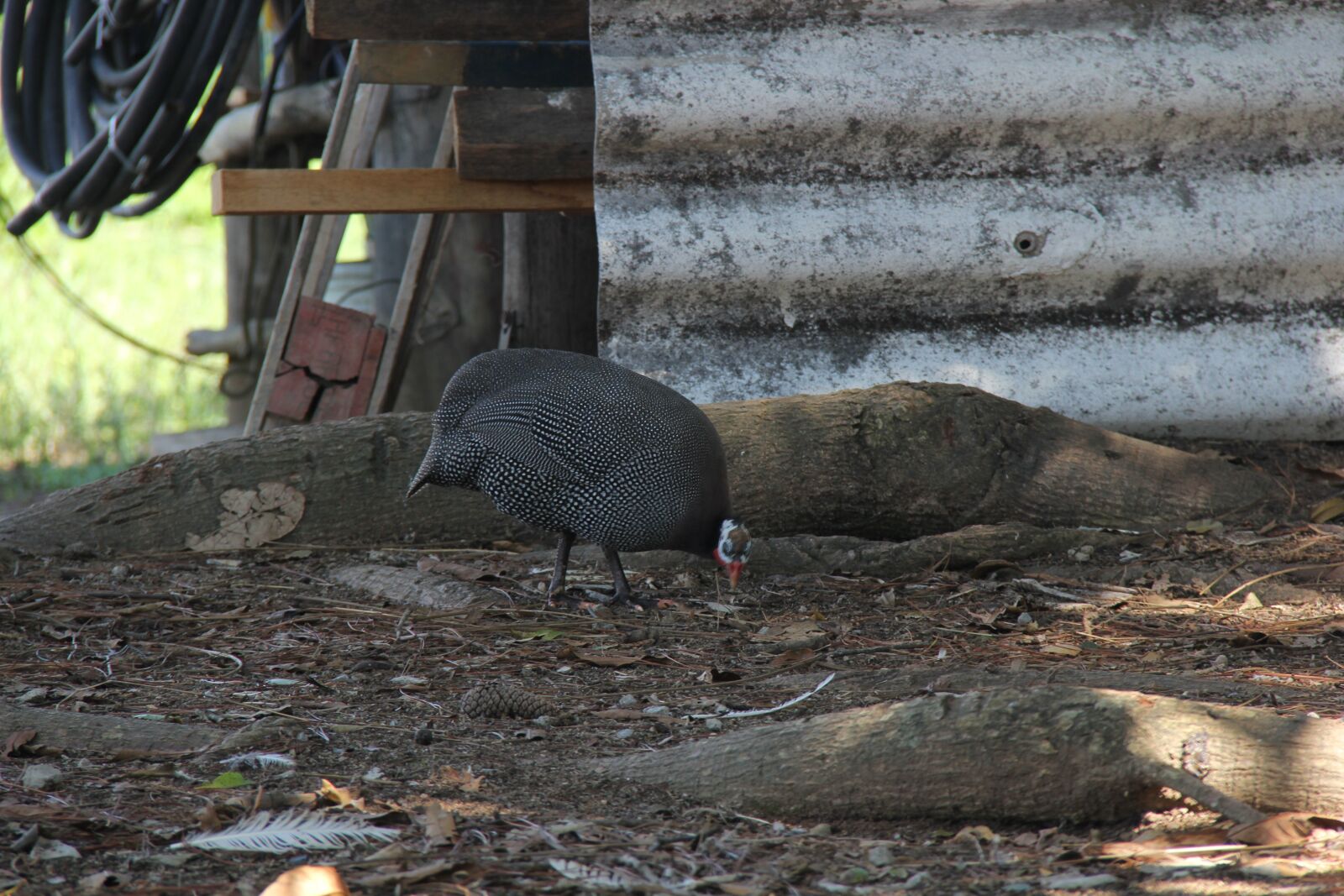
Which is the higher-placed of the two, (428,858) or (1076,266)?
(1076,266)

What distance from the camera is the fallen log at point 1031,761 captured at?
→ 2.24m

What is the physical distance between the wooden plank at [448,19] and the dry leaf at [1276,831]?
383 centimetres

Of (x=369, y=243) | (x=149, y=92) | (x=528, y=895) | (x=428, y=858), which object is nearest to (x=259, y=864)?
(x=428, y=858)

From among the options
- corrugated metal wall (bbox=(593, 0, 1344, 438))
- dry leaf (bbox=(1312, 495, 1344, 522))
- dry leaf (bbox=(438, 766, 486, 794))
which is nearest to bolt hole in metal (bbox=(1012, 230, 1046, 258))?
corrugated metal wall (bbox=(593, 0, 1344, 438))

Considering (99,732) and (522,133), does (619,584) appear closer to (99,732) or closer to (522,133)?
(522,133)

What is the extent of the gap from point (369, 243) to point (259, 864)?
5.37 metres

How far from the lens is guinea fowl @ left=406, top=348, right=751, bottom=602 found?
4090 millimetres

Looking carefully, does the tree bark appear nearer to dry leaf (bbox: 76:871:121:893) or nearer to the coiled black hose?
the coiled black hose

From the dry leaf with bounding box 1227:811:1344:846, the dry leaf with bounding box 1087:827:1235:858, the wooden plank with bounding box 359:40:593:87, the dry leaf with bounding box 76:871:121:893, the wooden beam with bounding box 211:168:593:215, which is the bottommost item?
the dry leaf with bounding box 76:871:121:893

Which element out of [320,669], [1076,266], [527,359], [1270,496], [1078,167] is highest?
[1078,167]

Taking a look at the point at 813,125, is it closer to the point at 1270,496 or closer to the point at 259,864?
the point at 1270,496

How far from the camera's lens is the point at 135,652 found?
11.2 ft

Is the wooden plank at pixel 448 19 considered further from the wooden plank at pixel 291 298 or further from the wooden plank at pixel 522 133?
the wooden plank at pixel 291 298

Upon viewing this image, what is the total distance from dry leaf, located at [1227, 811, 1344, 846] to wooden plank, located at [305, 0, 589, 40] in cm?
383
